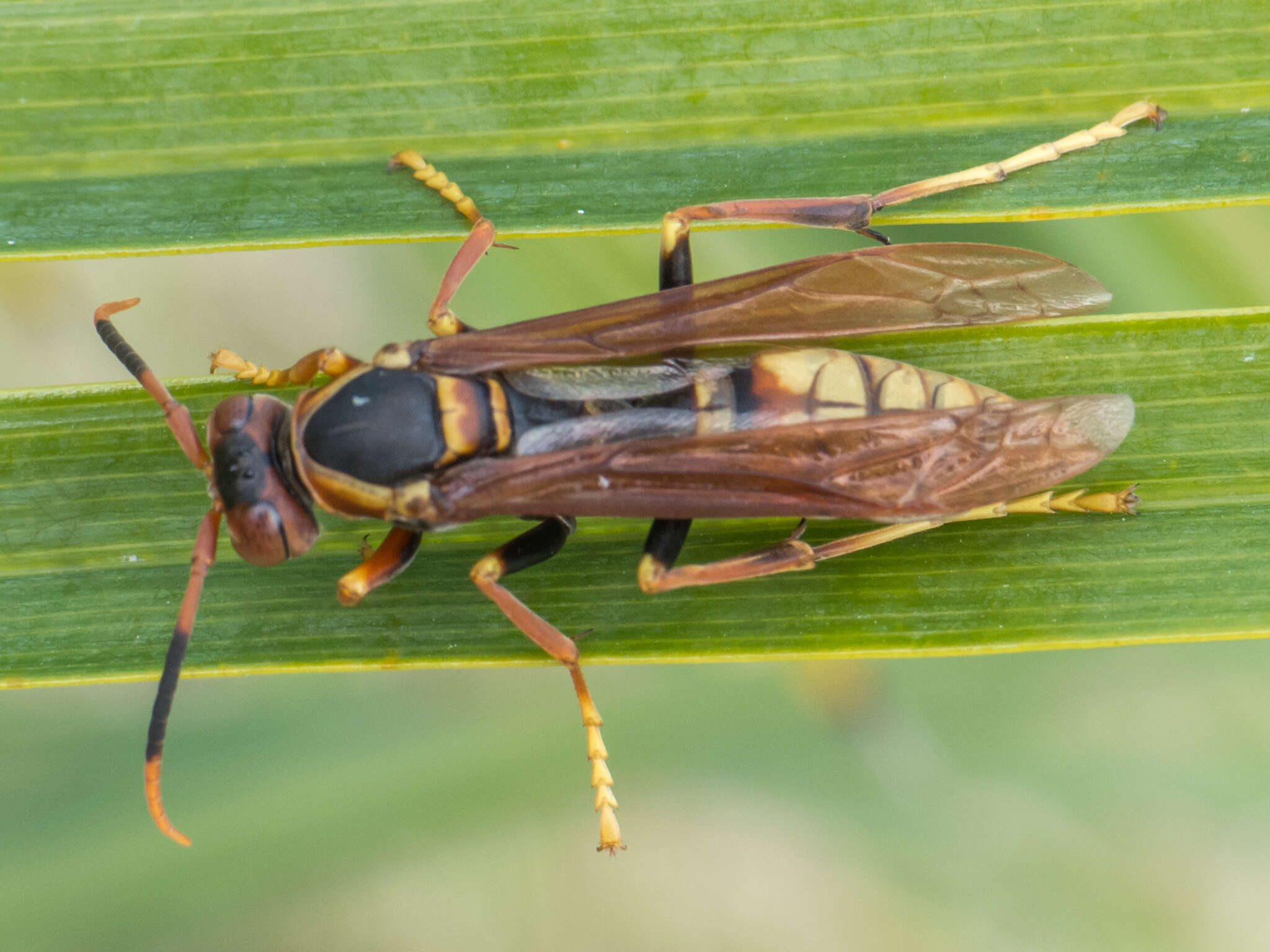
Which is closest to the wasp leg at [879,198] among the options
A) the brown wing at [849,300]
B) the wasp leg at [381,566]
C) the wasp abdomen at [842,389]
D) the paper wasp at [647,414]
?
the paper wasp at [647,414]

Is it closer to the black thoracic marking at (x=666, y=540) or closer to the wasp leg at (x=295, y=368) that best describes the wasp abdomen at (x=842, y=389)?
the black thoracic marking at (x=666, y=540)

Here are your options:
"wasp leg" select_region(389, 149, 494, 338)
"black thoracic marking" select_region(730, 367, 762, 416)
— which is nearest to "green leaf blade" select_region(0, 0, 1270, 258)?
"wasp leg" select_region(389, 149, 494, 338)

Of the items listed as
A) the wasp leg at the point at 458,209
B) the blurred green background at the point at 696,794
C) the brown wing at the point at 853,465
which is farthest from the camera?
the blurred green background at the point at 696,794

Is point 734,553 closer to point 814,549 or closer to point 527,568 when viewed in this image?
point 814,549

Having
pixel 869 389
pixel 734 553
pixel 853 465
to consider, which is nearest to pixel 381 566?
pixel 734 553

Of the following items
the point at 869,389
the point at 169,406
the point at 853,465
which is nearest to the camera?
the point at 853,465

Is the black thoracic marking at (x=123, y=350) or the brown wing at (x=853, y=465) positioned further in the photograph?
the black thoracic marking at (x=123, y=350)

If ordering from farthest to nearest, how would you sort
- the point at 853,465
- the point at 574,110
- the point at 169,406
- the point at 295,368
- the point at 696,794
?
the point at 696,794, the point at 295,368, the point at 574,110, the point at 169,406, the point at 853,465
